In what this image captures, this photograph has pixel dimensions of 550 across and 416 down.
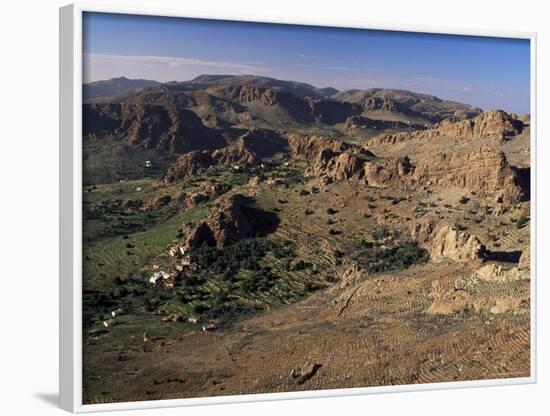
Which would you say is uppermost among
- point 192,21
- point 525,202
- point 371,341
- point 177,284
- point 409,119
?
point 192,21

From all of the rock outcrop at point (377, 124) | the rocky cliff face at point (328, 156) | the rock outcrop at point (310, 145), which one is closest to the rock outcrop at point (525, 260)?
the rock outcrop at point (377, 124)

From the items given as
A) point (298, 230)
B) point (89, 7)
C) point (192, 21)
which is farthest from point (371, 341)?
point (89, 7)

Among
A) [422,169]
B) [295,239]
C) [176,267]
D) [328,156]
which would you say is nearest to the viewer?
[176,267]

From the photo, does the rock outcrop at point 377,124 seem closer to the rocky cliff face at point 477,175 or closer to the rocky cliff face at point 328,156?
the rocky cliff face at point 328,156

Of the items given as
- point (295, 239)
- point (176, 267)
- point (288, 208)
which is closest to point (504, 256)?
point (295, 239)

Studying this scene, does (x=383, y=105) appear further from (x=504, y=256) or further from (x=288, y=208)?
(x=504, y=256)

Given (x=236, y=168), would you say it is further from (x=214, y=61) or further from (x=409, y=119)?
(x=409, y=119)

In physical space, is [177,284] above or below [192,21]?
below
